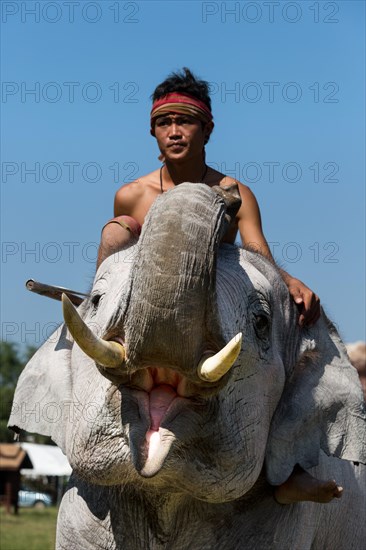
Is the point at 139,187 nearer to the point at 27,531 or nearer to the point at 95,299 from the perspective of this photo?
the point at 95,299

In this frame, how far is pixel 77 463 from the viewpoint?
192 inches

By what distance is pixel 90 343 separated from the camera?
4.29 meters

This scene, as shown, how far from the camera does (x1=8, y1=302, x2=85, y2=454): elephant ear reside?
221 inches

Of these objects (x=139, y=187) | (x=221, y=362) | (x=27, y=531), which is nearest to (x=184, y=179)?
(x=139, y=187)

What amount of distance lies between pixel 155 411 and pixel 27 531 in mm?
16270

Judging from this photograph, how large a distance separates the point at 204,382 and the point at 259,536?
49.5 inches

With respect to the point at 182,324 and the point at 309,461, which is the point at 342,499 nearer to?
the point at 309,461

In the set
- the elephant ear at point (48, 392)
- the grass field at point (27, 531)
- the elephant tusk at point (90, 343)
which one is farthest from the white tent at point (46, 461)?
the elephant tusk at point (90, 343)

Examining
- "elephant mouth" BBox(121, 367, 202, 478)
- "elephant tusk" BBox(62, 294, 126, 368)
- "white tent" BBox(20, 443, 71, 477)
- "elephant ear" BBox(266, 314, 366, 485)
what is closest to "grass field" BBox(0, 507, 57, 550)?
"elephant ear" BBox(266, 314, 366, 485)

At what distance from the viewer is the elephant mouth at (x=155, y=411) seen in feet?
14.6

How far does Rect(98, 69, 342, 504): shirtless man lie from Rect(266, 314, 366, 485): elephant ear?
99mm

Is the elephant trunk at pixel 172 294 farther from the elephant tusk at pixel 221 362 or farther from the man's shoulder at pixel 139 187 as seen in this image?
the man's shoulder at pixel 139 187

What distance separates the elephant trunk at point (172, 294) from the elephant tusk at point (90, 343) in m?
0.05

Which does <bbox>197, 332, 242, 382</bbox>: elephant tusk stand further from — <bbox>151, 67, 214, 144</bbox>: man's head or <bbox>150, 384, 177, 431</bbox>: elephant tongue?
<bbox>151, 67, 214, 144</bbox>: man's head
